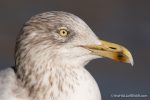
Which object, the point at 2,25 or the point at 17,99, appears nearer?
the point at 17,99

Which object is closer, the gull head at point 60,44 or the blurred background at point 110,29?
the gull head at point 60,44

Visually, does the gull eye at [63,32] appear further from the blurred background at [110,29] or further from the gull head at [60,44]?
the blurred background at [110,29]

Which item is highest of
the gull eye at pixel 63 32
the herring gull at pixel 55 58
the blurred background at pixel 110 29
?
the gull eye at pixel 63 32

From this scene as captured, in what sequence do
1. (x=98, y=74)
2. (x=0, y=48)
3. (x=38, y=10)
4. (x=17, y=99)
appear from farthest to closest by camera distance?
(x=38, y=10)
(x=0, y=48)
(x=98, y=74)
(x=17, y=99)

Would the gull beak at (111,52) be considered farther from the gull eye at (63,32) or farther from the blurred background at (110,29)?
the blurred background at (110,29)

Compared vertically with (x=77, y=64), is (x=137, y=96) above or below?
below

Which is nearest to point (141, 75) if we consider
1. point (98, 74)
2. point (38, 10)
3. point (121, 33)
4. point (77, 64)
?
point (98, 74)

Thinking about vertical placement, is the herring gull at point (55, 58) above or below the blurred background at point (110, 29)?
above

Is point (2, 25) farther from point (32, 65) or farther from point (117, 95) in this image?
point (32, 65)

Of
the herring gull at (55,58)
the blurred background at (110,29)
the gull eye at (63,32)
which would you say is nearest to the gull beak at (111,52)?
the herring gull at (55,58)
